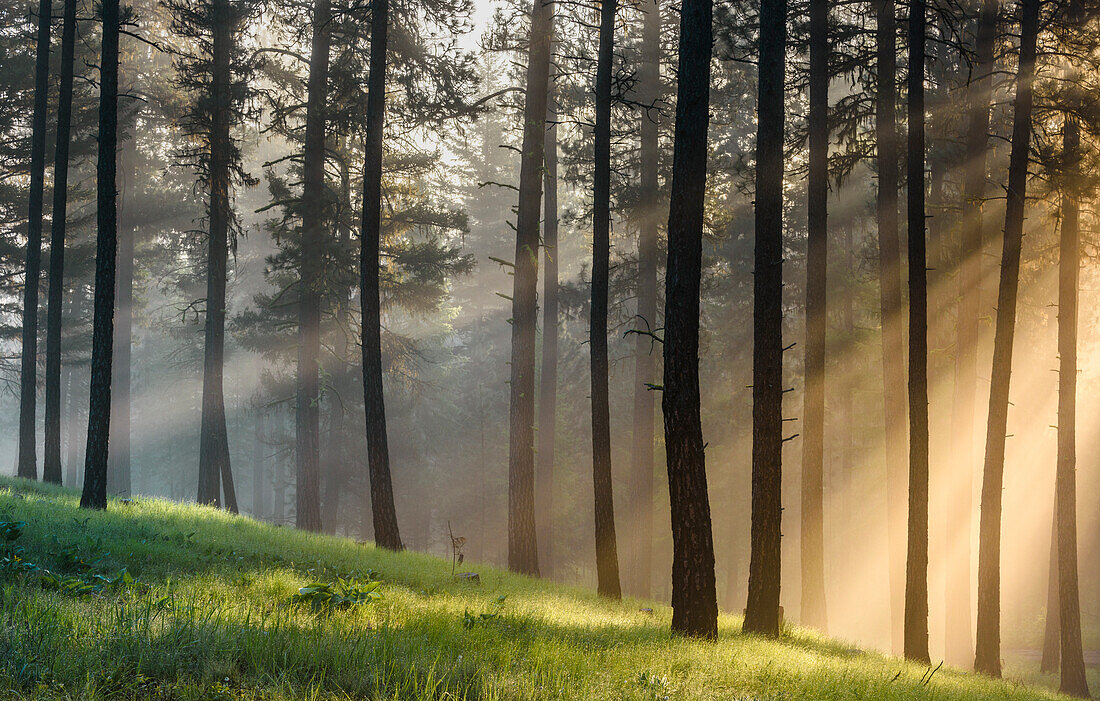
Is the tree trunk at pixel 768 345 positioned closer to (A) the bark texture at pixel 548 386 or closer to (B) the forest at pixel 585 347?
(B) the forest at pixel 585 347

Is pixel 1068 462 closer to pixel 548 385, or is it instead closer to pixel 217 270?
pixel 548 385

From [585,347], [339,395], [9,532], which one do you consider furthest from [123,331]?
[9,532]

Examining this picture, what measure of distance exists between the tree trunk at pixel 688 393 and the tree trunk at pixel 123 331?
26.9 m

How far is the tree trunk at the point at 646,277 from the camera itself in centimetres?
2119

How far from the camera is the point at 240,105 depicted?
1842 cm

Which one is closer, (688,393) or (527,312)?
(688,393)

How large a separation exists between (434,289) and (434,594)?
57.8 feet

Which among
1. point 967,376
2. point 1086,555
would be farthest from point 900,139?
point 1086,555

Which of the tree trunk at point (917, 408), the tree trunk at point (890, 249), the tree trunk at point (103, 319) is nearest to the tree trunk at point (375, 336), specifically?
the tree trunk at point (103, 319)

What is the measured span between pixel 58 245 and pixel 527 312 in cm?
1127

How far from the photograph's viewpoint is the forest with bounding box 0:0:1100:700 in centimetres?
617

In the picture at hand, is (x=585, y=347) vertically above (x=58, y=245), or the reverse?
(x=58, y=245)

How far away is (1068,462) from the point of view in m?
16.7

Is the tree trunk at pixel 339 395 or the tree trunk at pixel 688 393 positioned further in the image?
the tree trunk at pixel 339 395
